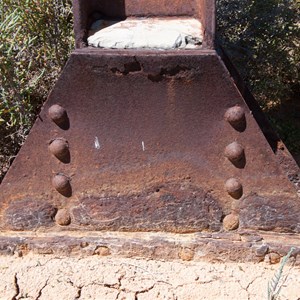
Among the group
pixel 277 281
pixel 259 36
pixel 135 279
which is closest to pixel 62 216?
pixel 135 279

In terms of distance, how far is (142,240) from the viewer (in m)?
2.68

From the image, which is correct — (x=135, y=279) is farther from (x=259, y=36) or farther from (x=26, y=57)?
(x=259, y=36)

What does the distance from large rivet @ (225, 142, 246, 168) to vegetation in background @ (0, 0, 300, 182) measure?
148 cm

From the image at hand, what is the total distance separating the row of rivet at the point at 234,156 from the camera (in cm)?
248

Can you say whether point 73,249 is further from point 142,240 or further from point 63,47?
point 63,47

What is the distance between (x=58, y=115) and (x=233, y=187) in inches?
32.7

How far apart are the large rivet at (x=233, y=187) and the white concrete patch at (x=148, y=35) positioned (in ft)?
1.99

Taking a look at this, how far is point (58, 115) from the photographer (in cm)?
253

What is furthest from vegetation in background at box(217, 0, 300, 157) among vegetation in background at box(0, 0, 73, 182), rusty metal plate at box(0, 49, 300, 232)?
rusty metal plate at box(0, 49, 300, 232)

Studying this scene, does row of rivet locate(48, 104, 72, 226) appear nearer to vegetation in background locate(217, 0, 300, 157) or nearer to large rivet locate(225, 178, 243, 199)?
large rivet locate(225, 178, 243, 199)

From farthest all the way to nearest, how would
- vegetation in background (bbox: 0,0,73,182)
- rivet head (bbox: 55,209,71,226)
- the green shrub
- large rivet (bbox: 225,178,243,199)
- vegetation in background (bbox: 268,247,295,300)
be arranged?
the green shrub → vegetation in background (bbox: 0,0,73,182) → rivet head (bbox: 55,209,71,226) → large rivet (bbox: 225,178,243,199) → vegetation in background (bbox: 268,247,295,300)

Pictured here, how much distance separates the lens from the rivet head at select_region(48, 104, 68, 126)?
8.28 feet

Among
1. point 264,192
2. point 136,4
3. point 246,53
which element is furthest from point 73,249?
point 246,53

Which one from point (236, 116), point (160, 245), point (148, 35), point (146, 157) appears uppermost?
point (148, 35)
